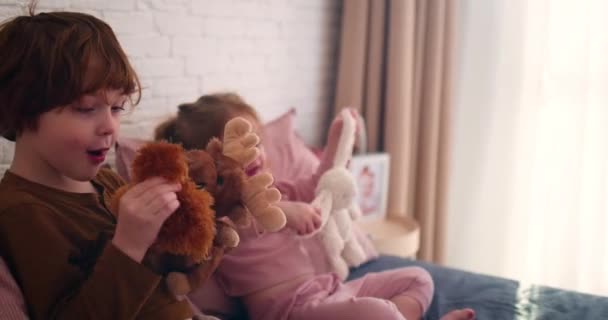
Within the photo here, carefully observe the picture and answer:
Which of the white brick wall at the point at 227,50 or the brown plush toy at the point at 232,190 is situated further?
the white brick wall at the point at 227,50

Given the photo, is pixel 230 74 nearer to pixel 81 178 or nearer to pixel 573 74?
pixel 81 178

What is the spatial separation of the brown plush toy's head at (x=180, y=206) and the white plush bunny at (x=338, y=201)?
587mm

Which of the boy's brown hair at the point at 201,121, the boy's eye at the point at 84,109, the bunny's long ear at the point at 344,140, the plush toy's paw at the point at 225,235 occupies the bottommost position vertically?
the plush toy's paw at the point at 225,235

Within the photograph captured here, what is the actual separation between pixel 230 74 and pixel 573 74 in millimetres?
1220

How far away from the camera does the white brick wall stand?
1600 millimetres

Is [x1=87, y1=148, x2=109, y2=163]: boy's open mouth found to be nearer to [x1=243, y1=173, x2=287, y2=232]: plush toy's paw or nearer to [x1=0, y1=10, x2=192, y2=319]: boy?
[x1=0, y1=10, x2=192, y2=319]: boy

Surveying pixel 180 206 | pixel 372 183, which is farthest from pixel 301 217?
pixel 372 183

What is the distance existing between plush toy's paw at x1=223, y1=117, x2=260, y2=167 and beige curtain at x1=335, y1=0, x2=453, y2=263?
1403mm

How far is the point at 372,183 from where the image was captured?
227 cm

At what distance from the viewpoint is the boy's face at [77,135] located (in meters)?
0.93

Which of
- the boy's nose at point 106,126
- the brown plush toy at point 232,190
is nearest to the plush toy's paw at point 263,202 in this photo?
the brown plush toy at point 232,190

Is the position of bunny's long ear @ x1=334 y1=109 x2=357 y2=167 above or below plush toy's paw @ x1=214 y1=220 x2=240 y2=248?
above

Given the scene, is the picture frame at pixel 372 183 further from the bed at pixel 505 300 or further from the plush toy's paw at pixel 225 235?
the plush toy's paw at pixel 225 235

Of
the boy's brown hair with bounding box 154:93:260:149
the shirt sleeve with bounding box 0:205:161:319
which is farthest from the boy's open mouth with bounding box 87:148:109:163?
the boy's brown hair with bounding box 154:93:260:149
